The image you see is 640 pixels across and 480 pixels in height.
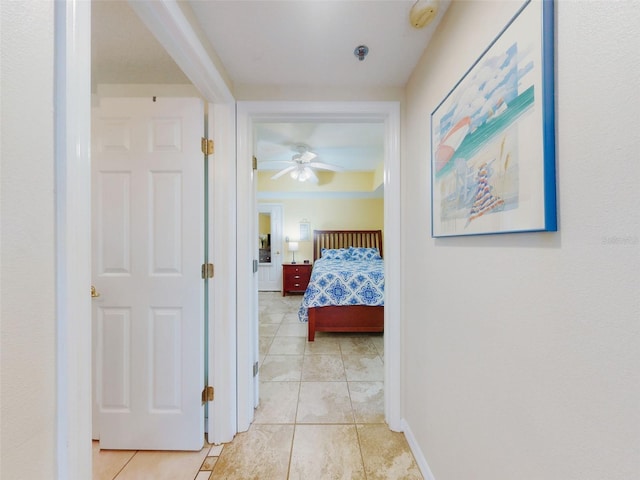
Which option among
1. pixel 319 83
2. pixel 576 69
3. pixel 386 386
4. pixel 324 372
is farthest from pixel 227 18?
pixel 324 372

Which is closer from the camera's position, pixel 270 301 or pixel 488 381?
pixel 488 381

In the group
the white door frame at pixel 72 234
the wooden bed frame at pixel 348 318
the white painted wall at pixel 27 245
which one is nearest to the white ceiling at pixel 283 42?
the white door frame at pixel 72 234

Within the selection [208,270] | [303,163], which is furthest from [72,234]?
[303,163]

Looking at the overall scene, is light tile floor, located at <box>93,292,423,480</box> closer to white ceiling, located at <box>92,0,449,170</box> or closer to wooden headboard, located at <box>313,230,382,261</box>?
white ceiling, located at <box>92,0,449,170</box>

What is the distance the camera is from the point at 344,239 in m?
5.86

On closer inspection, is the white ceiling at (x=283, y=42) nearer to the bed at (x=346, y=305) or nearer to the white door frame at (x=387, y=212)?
the white door frame at (x=387, y=212)

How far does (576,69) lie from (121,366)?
7.37 feet

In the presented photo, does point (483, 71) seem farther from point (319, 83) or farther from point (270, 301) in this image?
point (270, 301)

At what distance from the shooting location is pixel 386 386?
5.63 ft

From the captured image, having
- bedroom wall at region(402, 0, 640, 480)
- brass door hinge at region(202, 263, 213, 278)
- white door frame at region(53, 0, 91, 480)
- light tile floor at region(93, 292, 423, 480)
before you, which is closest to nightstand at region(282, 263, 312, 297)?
light tile floor at region(93, 292, 423, 480)

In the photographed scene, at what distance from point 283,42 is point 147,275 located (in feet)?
4.83

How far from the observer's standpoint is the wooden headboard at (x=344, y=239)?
5.84 m

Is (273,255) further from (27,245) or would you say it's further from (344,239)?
(27,245)

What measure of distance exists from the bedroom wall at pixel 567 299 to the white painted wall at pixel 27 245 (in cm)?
113
